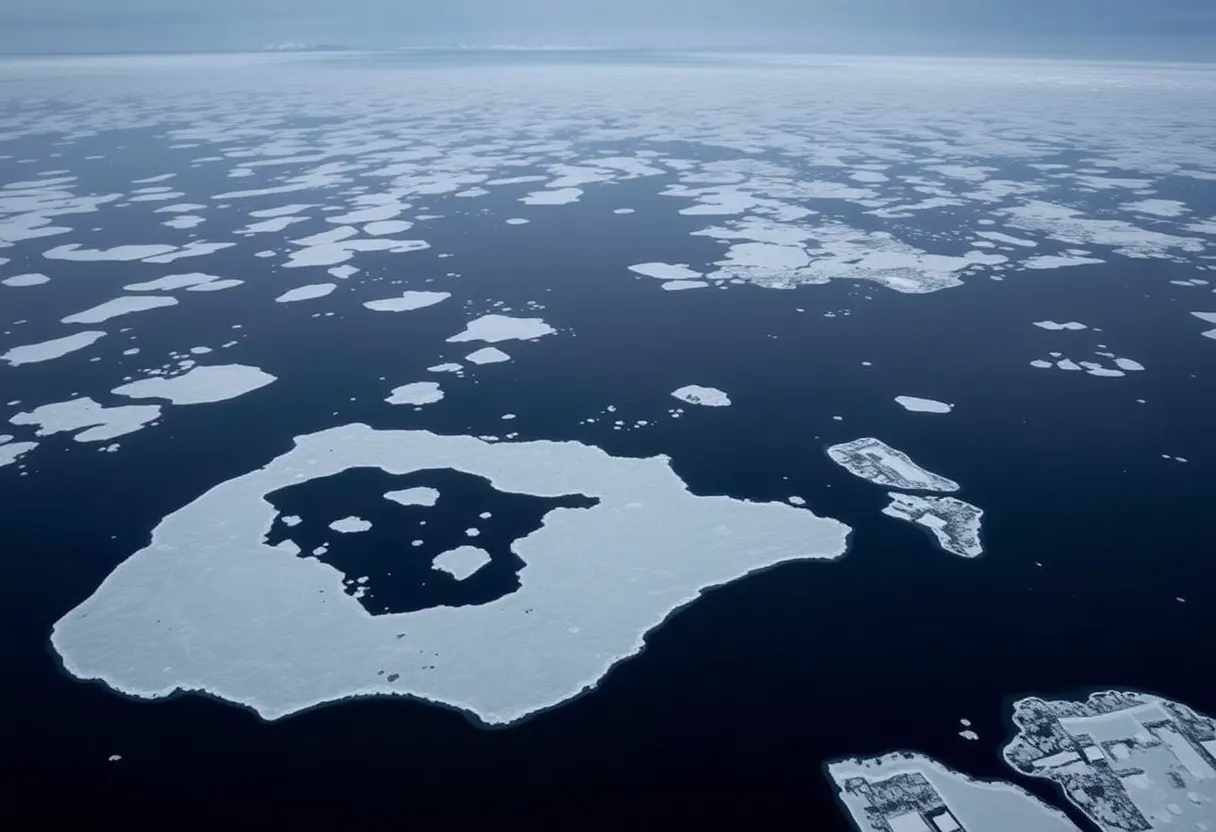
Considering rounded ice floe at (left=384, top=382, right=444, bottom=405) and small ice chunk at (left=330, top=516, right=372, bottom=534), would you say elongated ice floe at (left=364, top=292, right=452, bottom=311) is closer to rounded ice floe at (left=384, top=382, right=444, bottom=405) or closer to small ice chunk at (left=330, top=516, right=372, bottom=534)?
rounded ice floe at (left=384, top=382, right=444, bottom=405)

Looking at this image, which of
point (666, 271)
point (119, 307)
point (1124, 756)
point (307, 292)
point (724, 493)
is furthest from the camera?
point (666, 271)

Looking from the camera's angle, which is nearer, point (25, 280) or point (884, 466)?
point (884, 466)

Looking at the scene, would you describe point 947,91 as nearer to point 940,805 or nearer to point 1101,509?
point 1101,509


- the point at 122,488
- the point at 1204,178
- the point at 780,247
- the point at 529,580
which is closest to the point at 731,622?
the point at 529,580

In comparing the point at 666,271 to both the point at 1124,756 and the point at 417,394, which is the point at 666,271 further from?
the point at 1124,756

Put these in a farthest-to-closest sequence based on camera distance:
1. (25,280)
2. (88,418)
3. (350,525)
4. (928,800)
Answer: (25,280) < (88,418) < (350,525) < (928,800)

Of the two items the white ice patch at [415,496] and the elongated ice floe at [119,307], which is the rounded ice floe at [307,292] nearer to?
the elongated ice floe at [119,307]

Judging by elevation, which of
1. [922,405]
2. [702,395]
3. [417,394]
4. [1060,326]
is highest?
[1060,326]

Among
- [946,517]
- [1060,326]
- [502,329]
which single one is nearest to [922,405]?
[946,517]
